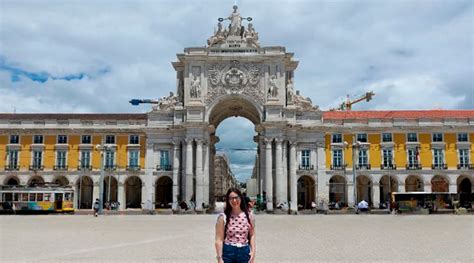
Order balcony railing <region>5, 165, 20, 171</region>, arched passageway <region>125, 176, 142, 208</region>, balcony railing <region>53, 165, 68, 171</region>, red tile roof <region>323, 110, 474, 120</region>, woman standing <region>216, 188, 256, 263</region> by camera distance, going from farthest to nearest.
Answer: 1. arched passageway <region>125, 176, 142, 208</region>
2. red tile roof <region>323, 110, 474, 120</region>
3. balcony railing <region>53, 165, 68, 171</region>
4. balcony railing <region>5, 165, 20, 171</region>
5. woman standing <region>216, 188, 256, 263</region>

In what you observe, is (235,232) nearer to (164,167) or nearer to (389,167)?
(164,167)

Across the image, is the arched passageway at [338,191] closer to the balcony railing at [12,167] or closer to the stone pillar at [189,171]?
the stone pillar at [189,171]

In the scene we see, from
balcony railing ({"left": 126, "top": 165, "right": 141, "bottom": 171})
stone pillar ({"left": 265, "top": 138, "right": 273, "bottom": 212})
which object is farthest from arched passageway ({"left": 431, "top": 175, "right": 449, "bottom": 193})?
balcony railing ({"left": 126, "top": 165, "right": 141, "bottom": 171})

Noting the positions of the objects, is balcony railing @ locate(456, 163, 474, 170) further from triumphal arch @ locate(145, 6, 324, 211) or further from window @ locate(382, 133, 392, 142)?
triumphal arch @ locate(145, 6, 324, 211)

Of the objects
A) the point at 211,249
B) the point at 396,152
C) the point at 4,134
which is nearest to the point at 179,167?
the point at 4,134

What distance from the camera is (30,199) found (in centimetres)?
5431

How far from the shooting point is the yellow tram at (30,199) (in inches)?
2138

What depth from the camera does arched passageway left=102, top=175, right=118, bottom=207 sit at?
67.7m

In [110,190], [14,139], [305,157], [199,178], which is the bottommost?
[110,190]

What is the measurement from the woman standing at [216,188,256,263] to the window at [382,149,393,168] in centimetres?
6180

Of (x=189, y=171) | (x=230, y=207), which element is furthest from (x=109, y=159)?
(x=230, y=207)

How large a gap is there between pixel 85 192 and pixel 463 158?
50.7 meters

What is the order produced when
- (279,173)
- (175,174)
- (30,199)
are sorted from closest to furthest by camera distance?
(30,199)
(279,173)
(175,174)

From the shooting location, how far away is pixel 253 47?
6831 centimetres
